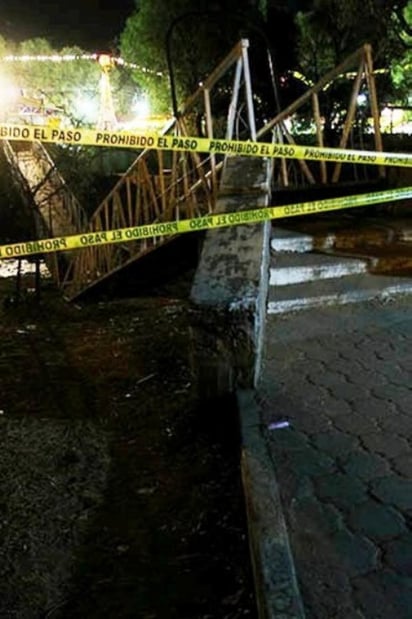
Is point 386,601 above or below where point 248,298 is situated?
below

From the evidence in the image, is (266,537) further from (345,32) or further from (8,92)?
(8,92)

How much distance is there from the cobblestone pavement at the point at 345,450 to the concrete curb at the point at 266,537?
97 millimetres

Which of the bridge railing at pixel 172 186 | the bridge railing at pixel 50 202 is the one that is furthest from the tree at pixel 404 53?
the bridge railing at pixel 50 202

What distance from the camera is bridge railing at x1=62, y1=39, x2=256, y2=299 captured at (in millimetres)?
7121

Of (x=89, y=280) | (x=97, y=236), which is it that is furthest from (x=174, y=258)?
(x=97, y=236)

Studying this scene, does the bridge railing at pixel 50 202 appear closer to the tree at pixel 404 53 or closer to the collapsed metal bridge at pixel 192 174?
the collapsed metal bridge at pixel 192 174

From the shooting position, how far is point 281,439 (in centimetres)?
357

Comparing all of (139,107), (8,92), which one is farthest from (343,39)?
(139,107)

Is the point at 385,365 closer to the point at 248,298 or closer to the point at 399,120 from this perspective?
the point at 248,298

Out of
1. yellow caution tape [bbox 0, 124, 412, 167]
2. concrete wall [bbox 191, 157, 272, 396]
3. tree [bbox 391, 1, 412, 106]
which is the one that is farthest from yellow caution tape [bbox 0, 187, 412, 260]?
tree [bbox 391, 1, 412, 106]

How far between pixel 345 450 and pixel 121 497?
1.41 m

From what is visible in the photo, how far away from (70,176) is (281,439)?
13489 mm

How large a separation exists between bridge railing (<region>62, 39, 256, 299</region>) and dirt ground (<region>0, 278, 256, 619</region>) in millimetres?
2146

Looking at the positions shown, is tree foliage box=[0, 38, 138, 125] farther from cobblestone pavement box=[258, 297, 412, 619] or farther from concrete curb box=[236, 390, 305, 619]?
concrete curb box=[236, 390, 305, 619]
